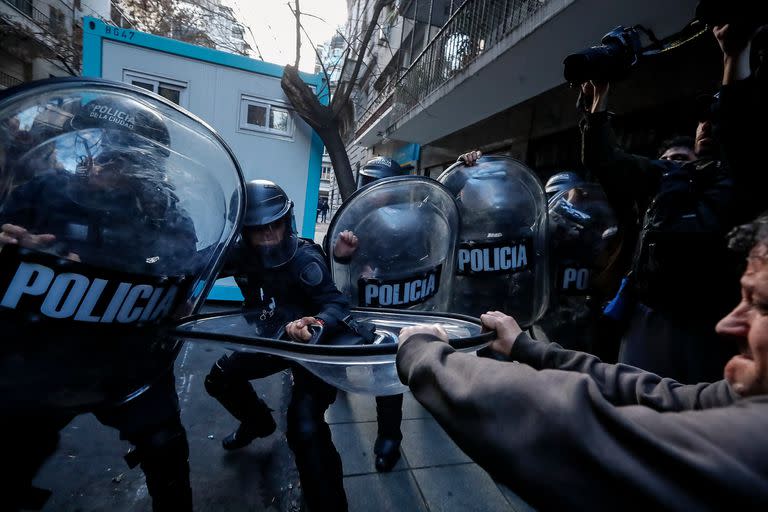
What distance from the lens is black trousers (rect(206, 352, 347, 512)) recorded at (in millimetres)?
1673

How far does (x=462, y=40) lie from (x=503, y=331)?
319 inches

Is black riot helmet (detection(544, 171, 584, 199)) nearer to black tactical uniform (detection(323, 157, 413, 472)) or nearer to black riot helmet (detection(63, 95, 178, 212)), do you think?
black tactical uniform (detection(323, 157, 413, 472))

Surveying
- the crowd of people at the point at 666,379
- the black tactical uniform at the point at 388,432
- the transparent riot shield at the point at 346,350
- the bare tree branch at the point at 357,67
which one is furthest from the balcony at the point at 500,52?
the transparent riot shield at the point at 346,350

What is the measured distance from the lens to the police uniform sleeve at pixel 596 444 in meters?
0.55

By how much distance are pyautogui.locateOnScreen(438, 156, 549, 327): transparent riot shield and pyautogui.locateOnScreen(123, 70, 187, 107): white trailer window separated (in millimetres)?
3567

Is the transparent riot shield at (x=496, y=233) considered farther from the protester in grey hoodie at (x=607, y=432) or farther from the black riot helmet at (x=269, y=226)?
the protester in grey hoodie at (x=607, y=432)

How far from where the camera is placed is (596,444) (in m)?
0.62

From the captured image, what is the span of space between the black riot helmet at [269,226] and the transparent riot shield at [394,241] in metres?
0.34

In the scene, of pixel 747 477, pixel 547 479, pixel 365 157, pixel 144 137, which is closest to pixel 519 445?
pixel 547 479

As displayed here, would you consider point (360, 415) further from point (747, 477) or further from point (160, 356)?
point (747, 477)

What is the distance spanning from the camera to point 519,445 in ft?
2.20

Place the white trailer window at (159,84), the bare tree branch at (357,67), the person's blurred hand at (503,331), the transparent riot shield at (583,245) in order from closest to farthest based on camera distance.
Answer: the person's blurred hand at (503,331)
the transparent riot shield at (583,245)
the white trailer window at (159,84)
the bare tree branch at (357,67)

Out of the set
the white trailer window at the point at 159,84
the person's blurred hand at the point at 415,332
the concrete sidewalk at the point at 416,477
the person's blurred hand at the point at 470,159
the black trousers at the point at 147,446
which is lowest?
the concrete sidewalk at the point at 416,477

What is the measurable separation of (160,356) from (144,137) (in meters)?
0.76
